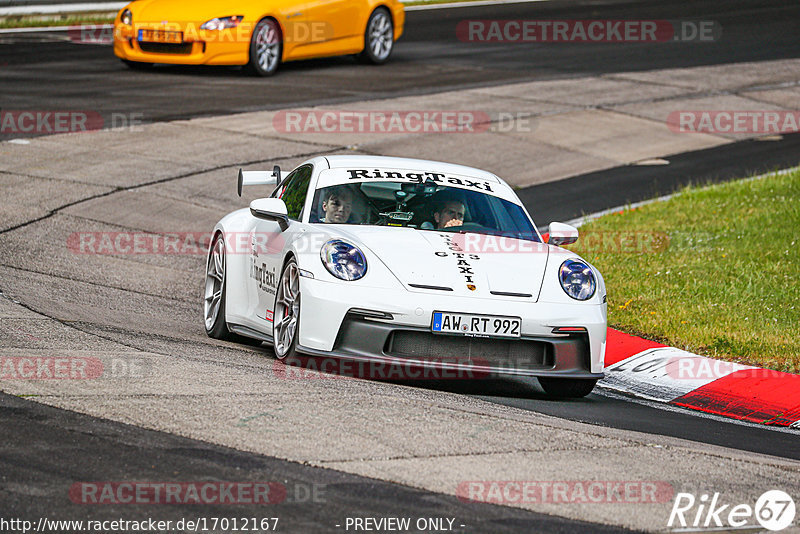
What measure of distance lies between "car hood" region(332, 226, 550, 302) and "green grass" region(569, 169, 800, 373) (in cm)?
182

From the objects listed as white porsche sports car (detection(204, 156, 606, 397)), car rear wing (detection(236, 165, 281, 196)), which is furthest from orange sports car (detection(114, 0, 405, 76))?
white porsche sports car (detection(204, 156, 606, 397))

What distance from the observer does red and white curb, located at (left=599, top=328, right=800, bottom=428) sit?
786 centimetres

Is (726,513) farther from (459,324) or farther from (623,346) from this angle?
(623,346)

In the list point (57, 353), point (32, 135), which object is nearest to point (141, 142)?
point (32, 135)

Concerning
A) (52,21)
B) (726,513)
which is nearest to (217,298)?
(726,513)

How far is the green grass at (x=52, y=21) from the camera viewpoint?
24.4m

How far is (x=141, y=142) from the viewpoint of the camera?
1573 centimetres

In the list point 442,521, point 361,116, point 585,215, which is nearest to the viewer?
point 442,521

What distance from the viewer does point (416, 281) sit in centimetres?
732

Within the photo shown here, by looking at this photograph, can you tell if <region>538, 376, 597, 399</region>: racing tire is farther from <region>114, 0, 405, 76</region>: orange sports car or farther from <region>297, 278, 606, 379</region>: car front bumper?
<region>114, 0, 405, 76</region>: orange sports car

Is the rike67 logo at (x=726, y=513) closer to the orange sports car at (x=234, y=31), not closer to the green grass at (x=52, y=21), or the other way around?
the orange sports car at (x=234, y=31)

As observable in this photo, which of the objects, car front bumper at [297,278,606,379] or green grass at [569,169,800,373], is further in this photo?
green grass at [569,169,800,373]

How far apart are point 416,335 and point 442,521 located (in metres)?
2.56

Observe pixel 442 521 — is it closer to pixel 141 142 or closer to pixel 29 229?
pixel 29 229
